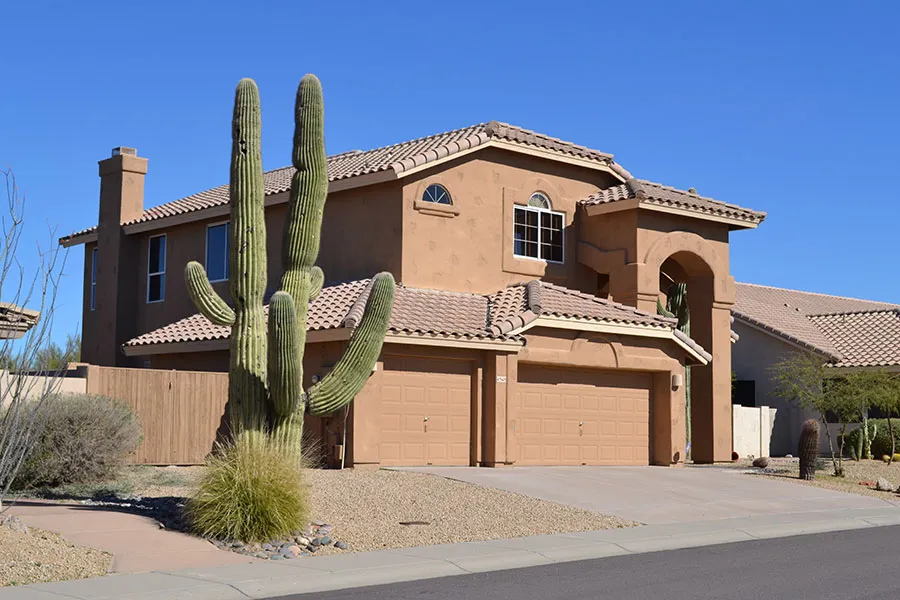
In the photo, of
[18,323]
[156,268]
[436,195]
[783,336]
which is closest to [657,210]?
[436,195]

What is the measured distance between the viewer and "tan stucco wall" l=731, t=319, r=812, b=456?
3703 centimetres

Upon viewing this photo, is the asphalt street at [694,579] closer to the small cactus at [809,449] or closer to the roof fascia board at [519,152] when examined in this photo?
the small cactus at [809,449]

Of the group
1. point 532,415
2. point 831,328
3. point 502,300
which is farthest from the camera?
point 831,328

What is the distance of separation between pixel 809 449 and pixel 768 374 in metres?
14.6

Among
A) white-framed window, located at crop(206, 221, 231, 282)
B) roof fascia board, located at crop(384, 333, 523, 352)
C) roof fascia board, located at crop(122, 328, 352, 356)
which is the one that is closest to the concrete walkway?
roof fascia board, located at crop(122, 328, 352, 356)

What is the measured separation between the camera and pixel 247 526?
13.9 m

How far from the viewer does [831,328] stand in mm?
41750

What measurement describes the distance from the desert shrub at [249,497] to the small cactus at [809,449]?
14184 millimetres

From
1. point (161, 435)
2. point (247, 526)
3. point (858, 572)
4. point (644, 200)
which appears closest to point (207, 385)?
point (161, 435)

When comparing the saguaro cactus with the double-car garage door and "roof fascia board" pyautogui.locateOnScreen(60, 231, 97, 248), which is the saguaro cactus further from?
"roof fascia board" pyautogui.locateOnScreen(60, 231, 97, 248)

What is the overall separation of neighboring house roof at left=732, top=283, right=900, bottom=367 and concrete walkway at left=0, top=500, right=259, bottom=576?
28.2 m

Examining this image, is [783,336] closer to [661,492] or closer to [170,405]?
[661,492]

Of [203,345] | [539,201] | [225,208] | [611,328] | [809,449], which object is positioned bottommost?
[809,449]

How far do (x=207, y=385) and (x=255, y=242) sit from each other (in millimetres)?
8303
